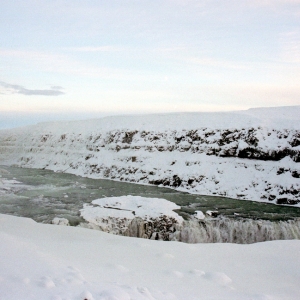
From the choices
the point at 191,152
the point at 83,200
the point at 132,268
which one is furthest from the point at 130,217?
the point at 191,152

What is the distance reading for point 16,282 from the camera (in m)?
5.87

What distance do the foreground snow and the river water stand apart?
3998mm

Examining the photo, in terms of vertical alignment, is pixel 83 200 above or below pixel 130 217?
below

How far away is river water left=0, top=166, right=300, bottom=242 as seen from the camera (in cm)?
1634

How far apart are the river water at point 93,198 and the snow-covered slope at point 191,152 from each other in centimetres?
189

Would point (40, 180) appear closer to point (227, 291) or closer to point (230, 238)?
point (230, 238)

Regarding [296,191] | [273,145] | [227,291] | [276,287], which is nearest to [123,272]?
[227,291]

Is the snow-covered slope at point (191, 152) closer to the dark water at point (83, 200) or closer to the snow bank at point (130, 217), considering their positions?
the dark water at point (83, 200)

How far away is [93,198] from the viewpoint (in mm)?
20859

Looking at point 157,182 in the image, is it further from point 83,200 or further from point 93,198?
point 83,200

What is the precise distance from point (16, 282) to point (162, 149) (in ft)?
83.9

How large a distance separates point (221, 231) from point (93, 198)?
8.58m

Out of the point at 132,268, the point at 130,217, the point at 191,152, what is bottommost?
the point at 130,217

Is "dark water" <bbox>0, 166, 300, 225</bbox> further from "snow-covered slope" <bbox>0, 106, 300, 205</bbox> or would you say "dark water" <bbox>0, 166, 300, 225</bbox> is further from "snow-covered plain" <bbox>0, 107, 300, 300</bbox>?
"snow-covered slope" <bbox>0, 106, 300, 205</bbox>
